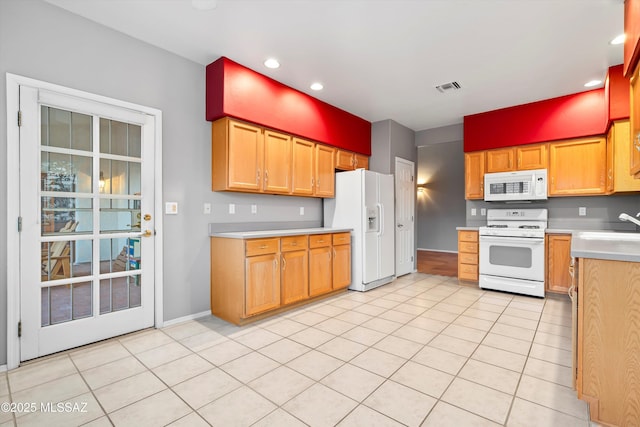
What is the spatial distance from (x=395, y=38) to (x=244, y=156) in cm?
187

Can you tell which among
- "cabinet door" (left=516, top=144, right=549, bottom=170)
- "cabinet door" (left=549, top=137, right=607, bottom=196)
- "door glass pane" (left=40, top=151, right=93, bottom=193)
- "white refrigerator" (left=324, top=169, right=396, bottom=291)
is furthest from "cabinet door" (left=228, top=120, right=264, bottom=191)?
"cabinet door" (left=549, top=137, right=607, bottom=196)

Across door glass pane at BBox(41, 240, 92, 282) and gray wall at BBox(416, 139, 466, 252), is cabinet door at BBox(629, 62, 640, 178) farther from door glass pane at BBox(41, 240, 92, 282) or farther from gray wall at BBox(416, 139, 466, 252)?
gray wall at BBox(416, 139, 466, 252)

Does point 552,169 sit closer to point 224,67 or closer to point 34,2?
point 224,67

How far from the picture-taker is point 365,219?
4.23 meters

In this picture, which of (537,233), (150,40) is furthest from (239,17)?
(537,233)

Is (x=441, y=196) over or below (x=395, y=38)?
below

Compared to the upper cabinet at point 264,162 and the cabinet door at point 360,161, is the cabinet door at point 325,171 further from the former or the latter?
the cabinet door at point 360,161

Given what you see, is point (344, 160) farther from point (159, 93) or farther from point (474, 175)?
point (159, 93)

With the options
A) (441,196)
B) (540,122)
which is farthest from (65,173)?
(441,196)

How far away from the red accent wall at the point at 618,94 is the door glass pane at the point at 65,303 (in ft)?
18.0

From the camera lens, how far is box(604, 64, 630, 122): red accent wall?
3.27 m

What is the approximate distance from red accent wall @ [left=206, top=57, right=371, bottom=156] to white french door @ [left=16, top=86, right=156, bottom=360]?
29.8 inches

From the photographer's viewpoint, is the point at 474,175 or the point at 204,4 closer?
the point at 204,4

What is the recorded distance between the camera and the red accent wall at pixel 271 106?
3121 millimetres
